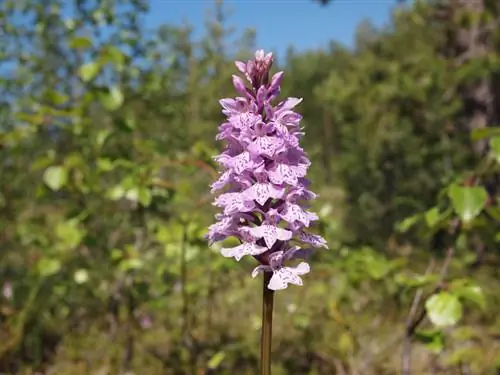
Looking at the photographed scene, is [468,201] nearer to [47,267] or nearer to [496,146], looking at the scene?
[496,146]

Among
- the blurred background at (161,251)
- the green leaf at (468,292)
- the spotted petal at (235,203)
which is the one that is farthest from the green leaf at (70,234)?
the spotted petal at (235,203)

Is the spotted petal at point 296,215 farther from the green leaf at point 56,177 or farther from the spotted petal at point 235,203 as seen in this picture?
the green leaf at point 56,177

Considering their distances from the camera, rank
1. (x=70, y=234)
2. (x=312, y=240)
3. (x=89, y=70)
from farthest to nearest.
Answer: (x=70, y=234), (x=89, y=70), (x=312, y=240)

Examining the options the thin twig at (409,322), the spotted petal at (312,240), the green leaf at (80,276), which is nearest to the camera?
the spotted petal at (312,240)

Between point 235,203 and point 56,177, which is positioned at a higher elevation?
point 56,177

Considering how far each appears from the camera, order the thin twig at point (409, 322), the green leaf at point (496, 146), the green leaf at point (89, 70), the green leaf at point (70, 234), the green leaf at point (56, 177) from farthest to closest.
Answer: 1. the green leaf at point (70, 234)
2. the green leaf at point (89, 70)
3. the green leaf at point (56, 177)
4. the thin twig at point (409, 322)
5. the green leaf at point (496, 146)

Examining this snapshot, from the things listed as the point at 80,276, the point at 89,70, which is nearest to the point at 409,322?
the point at 80,276

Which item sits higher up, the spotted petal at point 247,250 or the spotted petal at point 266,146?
the spotted petal at point 266,146
